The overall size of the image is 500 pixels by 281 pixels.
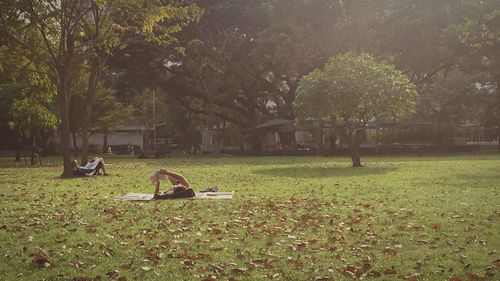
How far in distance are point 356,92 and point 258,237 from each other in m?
17.6

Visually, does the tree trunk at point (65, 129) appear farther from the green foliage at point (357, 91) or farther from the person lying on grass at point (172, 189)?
the green foliage at point (357, 91)

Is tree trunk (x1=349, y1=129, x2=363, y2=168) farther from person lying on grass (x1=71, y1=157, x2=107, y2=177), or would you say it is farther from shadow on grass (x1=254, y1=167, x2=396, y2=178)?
person lying on grass (x1=71, y1=157, x2=107, y2=177)

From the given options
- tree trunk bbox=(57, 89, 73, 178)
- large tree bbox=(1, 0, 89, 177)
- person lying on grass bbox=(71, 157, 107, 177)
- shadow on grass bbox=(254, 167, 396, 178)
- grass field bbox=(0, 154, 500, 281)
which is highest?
large tree bbox=(1, 0, 89, 177)

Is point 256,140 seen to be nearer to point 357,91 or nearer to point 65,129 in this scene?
point 357,91

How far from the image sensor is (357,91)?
24.5m

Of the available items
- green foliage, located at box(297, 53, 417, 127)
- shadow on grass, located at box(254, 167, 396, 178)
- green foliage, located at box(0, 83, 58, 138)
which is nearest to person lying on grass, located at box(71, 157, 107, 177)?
green foliage, located at box(0, 83, 58, 138)

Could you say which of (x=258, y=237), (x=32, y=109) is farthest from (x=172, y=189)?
(x=32, y=109)

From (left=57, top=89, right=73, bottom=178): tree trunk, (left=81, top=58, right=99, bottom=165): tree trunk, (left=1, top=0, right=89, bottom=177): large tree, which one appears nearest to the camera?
(left=1, top=0, right=89, bottom=177): large tree

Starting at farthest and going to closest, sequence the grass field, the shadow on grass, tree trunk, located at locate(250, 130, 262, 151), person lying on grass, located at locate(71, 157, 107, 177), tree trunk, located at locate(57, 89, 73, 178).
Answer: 1. tree trunk, located at locate(250, 130, 262, 151)
2. tree trunk, located at locate(57, 89, 73, 178)
3. person lying on grass, located at locate(71, 157, 107, 177)
4. the shadow on grass
5. the grass field

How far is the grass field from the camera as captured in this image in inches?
241

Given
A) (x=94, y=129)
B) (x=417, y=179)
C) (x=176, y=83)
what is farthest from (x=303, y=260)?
(x=94, y=129)

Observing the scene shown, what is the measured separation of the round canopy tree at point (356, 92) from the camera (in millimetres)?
24578

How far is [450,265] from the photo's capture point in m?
6.27

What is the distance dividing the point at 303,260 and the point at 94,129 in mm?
45945
